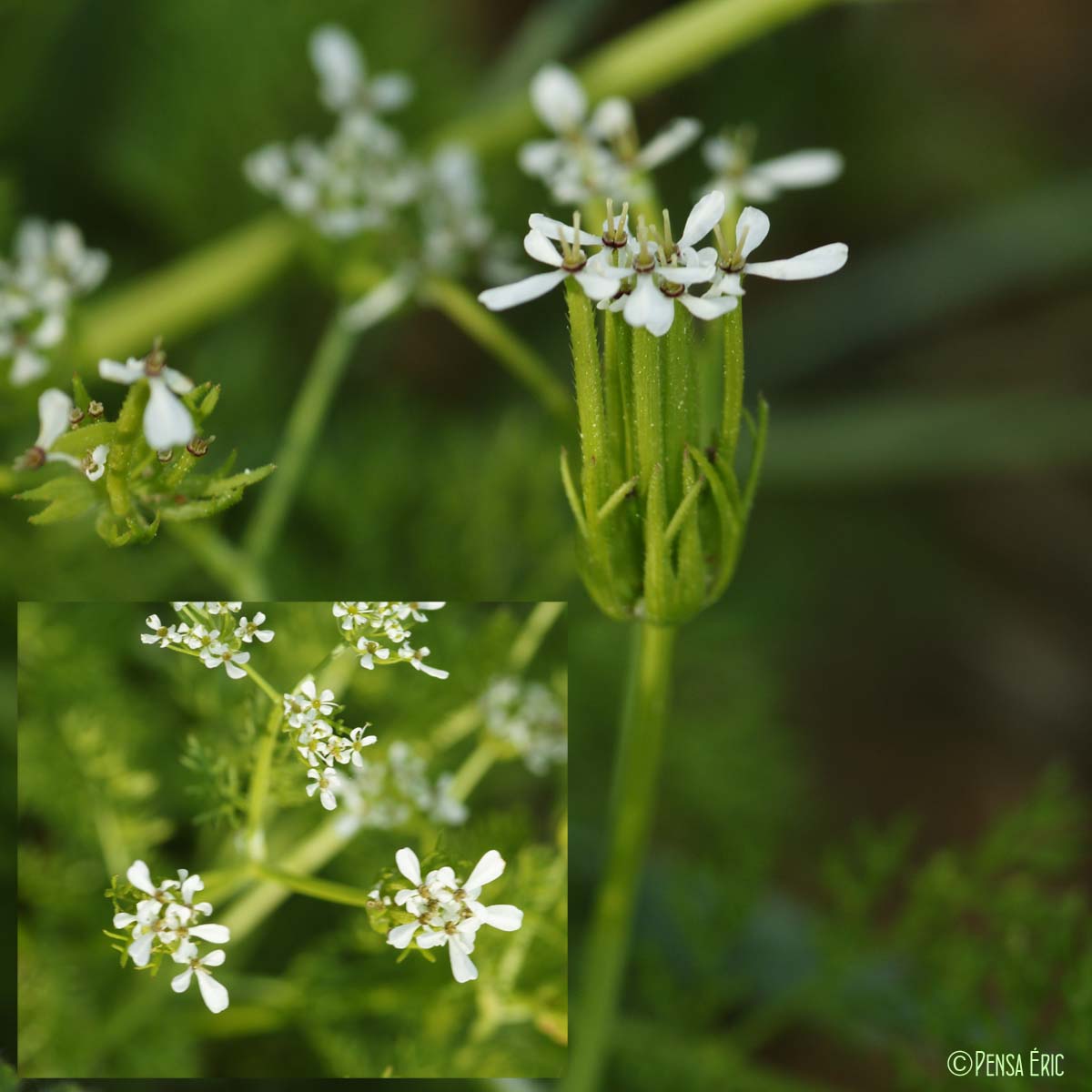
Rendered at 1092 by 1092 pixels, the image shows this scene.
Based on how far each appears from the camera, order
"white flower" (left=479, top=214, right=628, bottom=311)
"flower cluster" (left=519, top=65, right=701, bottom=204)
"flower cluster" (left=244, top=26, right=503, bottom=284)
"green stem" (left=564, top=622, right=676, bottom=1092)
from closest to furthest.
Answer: "white flower" (left=479, top=214, right=628, bottom=311)
"green stem" (left=564, top=622, right=676, bottom=1092)
"flower cluster" (left=519, top=65, right=701, bottom=204)
"flower cluster" (left=244, top=26, right=503, bottom=284)

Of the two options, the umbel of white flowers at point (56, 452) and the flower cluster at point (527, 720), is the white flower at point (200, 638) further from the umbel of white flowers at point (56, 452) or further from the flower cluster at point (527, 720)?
the flower cluster at point (527, 720)

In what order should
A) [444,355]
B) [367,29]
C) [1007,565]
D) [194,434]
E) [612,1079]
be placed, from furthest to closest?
[1007,565] < [444,355] < [367,29] < [612,1079] < [194,434]

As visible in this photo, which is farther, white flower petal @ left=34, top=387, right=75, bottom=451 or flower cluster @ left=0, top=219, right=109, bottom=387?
flower cluster @ left=0, top=219, right=109, bottom=387

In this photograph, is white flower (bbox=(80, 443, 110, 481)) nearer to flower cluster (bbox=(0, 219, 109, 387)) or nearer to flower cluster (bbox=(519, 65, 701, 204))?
flower cluster (bbox=(0, 219, 109, 387))

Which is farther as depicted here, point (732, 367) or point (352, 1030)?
point (352, 1030)

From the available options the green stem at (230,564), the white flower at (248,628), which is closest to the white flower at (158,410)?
the white flower at (248,628)

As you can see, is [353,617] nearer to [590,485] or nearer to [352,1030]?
[590,485]

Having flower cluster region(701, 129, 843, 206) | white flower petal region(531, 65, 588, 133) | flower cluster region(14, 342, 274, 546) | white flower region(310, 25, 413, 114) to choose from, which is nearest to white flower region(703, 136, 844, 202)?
flower cluster region(701, 129, 843, 206)

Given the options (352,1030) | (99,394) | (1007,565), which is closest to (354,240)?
(99,394)
